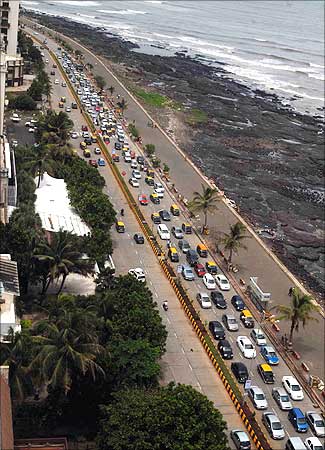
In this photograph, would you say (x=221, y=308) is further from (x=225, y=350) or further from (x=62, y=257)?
(x=62, y=257)

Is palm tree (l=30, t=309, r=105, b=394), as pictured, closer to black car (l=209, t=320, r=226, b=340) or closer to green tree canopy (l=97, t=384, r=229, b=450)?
green tree canopy (l=97, t=384, r=229, b=450)

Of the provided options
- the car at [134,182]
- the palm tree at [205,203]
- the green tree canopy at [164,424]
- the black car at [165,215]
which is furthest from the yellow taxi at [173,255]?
the green tree canopy at [164,424]

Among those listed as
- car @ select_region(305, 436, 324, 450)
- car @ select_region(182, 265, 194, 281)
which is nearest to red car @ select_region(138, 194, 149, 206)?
car @ select_region(182, 265, 194, 281)

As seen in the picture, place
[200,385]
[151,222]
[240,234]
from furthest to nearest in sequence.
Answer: [151,222]
[240,234]
[200,385]

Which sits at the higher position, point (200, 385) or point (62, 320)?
point (62, 320)

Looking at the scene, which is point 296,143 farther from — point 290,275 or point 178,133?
point 290,275

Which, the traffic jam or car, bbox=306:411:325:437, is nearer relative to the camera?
car, bbox=306:411:325:437

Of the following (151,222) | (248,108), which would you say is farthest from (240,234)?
(248,108)
